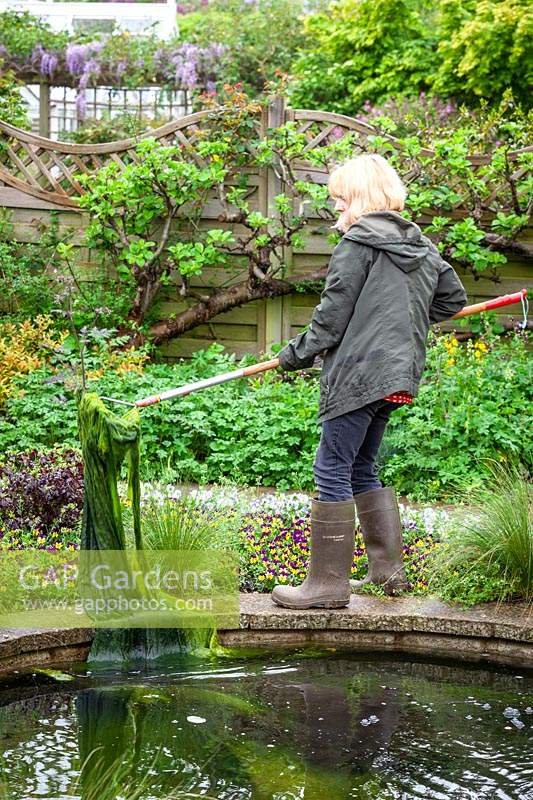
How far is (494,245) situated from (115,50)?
27.7ft

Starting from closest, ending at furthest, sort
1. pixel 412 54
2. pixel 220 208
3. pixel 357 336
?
pixel 357 336 < pixel 220 208 < pixel 412 54

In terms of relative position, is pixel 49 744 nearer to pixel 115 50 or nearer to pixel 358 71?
pixel 358 71

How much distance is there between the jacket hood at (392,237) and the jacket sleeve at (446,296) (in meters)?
0.17

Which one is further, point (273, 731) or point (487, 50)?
point (487, 50)

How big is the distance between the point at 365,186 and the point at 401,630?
5.09 feet

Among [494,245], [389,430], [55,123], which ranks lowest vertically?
[389,430]

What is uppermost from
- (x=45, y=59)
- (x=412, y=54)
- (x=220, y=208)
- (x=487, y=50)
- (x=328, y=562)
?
(x=45, y=59)

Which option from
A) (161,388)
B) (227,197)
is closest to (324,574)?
(161,388)

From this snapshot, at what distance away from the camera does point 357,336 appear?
384 centimetres

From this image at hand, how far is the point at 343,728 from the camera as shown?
A: 313 cm

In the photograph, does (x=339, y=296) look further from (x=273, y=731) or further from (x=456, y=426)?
(x=456, y=426)

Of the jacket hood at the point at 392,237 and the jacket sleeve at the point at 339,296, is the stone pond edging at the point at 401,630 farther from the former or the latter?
the jacket hood at the point at 392,237

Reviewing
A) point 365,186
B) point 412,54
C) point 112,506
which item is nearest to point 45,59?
point 412,54

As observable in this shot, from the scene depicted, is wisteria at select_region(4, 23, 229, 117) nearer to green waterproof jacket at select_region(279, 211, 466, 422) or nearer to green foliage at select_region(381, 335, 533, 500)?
green foliage at select_region(381, 335, 533, 500)
